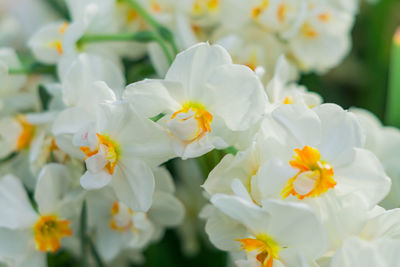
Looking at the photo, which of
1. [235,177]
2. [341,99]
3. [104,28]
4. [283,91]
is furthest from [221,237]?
[341,99]

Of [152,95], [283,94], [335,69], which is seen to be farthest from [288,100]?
[335,69]

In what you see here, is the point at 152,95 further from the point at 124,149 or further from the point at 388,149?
the point at 388,149

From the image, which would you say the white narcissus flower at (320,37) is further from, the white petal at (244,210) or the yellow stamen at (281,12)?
the white petal at (244,210)

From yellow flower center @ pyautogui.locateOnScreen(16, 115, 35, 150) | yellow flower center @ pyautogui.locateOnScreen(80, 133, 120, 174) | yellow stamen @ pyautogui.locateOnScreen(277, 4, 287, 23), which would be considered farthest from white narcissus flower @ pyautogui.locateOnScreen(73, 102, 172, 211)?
yellow stamen @ pyautogui.locateOnScreen(277, 4, 287, 23)

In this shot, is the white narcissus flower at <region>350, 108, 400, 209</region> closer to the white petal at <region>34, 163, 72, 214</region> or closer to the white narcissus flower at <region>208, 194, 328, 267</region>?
the white narcissus flower at <region>208, 194, 328, 267</region>

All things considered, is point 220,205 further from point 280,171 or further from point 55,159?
point 55,159

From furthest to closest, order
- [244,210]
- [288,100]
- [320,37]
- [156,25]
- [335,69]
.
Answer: [335,69] < [320,37] < [156,25] < [288,100] < [244,210]
